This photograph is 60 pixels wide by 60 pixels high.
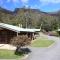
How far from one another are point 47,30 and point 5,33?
58.2 meters

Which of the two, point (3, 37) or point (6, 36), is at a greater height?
point (6, 36)

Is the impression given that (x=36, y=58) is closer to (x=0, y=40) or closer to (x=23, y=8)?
(x=0, y=40)

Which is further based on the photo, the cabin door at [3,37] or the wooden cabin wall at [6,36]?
the cabin door at [3,37]

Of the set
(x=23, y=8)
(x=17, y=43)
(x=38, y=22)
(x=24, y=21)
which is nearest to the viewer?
(x=17, y=43)

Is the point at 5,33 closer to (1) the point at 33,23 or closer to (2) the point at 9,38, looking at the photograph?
(2) the point at 9,38

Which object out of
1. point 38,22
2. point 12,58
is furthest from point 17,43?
point 38,22

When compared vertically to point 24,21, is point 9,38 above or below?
below

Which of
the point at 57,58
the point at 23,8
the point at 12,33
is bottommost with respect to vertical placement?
the point at 57,58

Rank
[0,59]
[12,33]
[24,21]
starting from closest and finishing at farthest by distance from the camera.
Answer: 1. [0,59]
2. [12,33]
3. [24,21]

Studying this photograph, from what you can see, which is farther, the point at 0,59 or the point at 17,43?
the point at 17,43

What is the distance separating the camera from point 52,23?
93750 millimetres

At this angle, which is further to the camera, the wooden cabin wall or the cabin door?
the cabin door

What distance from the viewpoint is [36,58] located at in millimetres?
23047

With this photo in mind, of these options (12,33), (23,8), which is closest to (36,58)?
(12,33)
